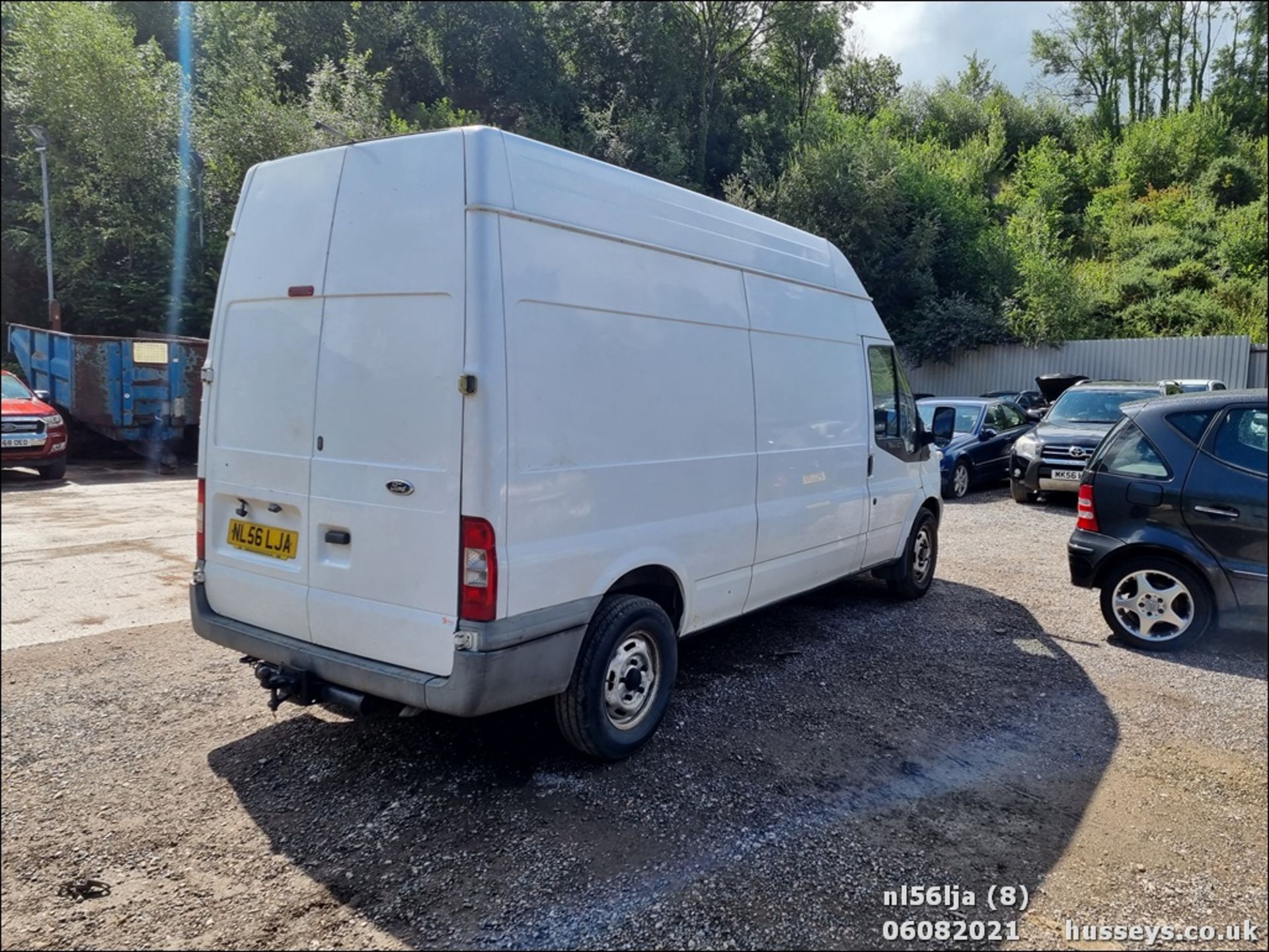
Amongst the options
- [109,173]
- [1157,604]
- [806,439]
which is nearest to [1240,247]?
[806,439]

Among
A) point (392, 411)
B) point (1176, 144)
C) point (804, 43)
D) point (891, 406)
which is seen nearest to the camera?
point (392, 411)

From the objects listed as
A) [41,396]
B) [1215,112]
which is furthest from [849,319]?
[41,396]

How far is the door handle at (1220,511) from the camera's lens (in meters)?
1.69

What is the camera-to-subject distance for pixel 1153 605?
3215 millimetres

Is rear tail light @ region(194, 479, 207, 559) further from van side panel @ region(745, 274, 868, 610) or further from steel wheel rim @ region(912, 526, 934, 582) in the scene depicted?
steel wheel rim @ region(912, 526, 934, 582)

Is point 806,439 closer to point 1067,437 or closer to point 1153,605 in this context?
point 1153,605

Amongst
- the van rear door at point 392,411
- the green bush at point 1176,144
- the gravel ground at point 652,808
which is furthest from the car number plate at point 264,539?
the green bush at point 1176,144

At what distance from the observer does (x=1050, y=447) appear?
1070cm

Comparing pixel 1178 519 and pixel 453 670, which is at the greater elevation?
pixel 1178 519

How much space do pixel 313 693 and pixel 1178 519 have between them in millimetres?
3044

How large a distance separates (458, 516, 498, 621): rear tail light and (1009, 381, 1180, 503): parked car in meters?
9.18

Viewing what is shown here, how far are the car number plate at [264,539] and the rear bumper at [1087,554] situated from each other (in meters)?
3.52

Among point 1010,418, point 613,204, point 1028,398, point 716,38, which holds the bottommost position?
point 1010,418

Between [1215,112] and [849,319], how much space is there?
3183 mm
